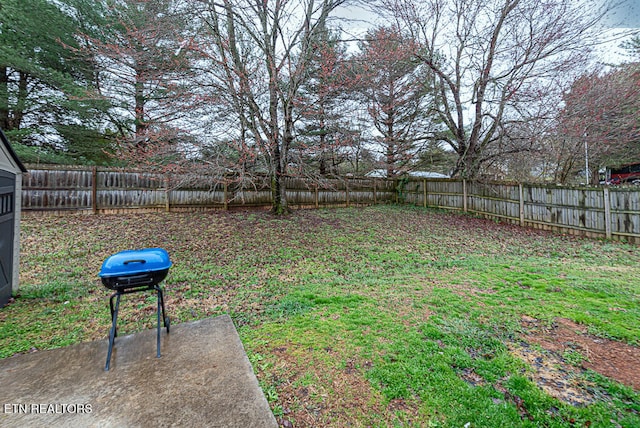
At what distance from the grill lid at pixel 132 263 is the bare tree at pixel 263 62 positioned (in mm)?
4695

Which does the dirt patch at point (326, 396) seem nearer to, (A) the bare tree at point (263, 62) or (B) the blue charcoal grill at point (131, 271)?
(B) the blue charcoal grill at point (131, 271)

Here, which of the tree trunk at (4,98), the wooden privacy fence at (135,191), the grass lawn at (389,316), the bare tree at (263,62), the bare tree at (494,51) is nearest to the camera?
the grass lawn at (389,316)

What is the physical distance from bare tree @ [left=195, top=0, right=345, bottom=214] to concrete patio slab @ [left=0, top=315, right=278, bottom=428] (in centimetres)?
501

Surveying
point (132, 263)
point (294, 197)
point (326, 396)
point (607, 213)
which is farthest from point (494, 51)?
point (132, 263)

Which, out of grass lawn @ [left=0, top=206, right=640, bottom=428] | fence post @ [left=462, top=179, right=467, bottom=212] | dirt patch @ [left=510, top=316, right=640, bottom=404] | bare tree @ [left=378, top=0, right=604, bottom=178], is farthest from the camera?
fence post @ [left=462, top=179, right=467, bottom=212]

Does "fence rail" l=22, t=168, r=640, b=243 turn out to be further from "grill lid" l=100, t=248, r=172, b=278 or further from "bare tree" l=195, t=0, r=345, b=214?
"grill lid" l=100, t=248, r=172, b=278

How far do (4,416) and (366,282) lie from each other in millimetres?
3591

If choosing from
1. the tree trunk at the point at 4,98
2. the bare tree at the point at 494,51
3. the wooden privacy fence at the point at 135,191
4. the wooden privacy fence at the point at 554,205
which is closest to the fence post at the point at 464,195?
the wooden privacy fence at the point at 554,205

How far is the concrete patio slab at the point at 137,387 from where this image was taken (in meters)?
1.51

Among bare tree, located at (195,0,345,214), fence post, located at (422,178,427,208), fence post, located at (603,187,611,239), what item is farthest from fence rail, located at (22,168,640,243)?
bare tree, located at (195,0,345,214)

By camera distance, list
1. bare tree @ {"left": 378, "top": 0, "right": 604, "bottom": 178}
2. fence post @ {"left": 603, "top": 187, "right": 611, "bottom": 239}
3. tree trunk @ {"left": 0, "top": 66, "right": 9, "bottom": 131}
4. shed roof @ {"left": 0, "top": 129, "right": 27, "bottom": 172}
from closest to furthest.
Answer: shed roof @ {"left": 0, "top": 129, "right": 27, "bottom": 172}
fence post @ {"left": 603, "top": 187, "right": 611, "bottom": 239}
tree trunk @ {"left": 0, "top": 66, "right": 9, "bottom": 131}
bare tree @ {"left": 378, "top": 0, "right": 604, "bottom": 178}

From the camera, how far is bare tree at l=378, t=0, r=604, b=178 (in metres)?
8.22

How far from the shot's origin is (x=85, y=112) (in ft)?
26.6

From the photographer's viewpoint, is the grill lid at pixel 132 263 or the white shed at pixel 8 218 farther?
the white shed at pixel 8 218
